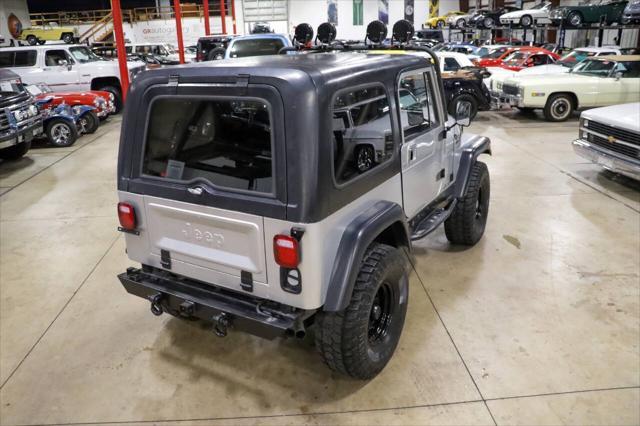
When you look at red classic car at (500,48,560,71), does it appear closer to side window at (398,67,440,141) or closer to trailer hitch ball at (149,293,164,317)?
side window at (398,67,440,141)

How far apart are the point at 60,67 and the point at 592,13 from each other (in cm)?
1668

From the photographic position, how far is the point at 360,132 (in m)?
2.78

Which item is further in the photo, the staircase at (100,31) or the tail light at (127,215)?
the staircase at (100,31)

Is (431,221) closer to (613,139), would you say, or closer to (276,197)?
(276,197)

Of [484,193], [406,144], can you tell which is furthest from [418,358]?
[484,193]

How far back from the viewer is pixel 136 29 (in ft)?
111

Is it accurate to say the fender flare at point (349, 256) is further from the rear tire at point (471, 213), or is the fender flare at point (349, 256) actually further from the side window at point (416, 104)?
the rear tire at point (471, 213)

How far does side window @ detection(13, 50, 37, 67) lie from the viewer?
42.6ft

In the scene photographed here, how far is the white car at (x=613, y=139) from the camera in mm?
6297

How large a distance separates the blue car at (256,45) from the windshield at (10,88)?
13.8ft

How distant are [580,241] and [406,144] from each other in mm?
2917

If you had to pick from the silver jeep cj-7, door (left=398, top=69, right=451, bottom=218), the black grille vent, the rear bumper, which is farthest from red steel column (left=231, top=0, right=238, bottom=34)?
Result: the rear bumper

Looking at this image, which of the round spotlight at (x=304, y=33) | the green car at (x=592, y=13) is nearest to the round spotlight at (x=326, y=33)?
the round spotlight at (x=304, y=33)

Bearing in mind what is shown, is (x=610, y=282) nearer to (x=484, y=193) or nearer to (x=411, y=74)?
(x=484, y=193)
